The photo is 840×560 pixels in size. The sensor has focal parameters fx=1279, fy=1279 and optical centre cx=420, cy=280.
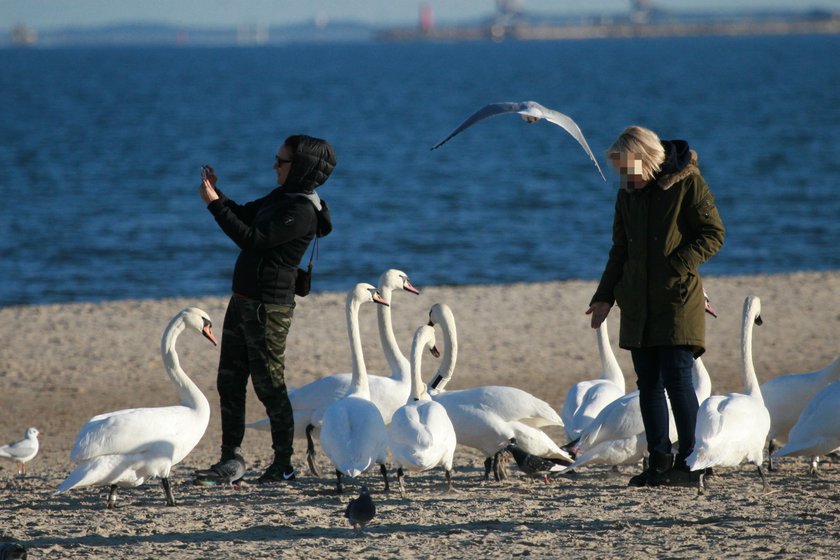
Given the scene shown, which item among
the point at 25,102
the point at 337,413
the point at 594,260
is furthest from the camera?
the point at 25,102

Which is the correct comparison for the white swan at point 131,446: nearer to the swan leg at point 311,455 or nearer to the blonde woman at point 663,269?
the swan leg at point 311,455

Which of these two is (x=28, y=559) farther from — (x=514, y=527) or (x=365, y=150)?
(x=365, y=150)

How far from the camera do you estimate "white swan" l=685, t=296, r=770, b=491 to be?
261 inches

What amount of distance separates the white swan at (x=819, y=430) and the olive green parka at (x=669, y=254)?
93cm

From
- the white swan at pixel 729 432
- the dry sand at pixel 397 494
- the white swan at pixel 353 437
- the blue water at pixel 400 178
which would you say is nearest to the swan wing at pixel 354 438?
the white swan at pixel 353 437

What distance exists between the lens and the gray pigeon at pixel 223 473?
285 inches

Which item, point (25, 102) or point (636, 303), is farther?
point (25, 102)

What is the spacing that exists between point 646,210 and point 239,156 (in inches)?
1581

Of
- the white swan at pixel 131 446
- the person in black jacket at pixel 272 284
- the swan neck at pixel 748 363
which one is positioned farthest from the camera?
the swan neck at pixel 748 363

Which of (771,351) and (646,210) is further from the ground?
(646,210)

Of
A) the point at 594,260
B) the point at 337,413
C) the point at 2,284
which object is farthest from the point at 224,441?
the point at 594,260

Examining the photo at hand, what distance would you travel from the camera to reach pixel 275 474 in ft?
24.3

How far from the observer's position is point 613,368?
28.6ft

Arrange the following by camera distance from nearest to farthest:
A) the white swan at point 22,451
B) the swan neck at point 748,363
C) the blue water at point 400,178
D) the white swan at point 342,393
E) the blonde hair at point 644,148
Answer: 1. the blonde hair at point 644,148
2. the swan neck at point 748,363
3. the white swan at point 22,451
4. the white swan at point 342,393
5. the blue water at point 400,178
